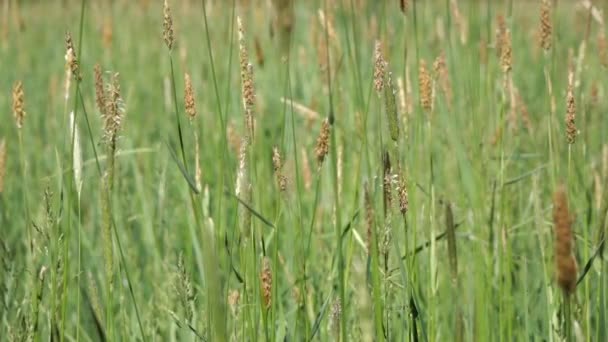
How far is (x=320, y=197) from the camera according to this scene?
2.04 m

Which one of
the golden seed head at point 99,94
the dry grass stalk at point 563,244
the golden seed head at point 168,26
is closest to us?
the dry grass stalk at point 563,244

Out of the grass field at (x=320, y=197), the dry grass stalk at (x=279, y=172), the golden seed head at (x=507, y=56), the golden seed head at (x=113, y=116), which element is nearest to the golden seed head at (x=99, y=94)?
the grass field at (x=320, y=197)

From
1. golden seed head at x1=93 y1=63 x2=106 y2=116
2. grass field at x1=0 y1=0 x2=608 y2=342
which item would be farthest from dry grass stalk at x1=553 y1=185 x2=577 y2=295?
golden seed head at x1=93 y1=63 x2=106 y2=116

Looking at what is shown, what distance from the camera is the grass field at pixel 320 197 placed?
0.91 m

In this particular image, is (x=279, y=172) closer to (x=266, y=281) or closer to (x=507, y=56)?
(x=266, y=281)

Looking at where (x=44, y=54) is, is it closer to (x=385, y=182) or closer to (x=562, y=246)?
(x=385, y=182)

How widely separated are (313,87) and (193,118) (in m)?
2.03

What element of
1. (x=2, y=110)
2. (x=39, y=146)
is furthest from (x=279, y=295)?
(x=2, y=110)

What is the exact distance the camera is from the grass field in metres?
0.91

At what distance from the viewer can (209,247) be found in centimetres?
56

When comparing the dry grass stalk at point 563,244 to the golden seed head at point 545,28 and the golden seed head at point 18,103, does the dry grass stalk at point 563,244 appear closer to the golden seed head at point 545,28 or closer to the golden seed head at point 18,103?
the golden seed head at point 545,28

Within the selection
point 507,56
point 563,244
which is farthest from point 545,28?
point 563,244

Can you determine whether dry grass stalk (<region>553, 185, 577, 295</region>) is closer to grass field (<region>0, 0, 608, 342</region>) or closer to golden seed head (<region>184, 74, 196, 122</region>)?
grass field (<region>0, 0, 608, 342</region>)

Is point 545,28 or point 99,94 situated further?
point 545,28
